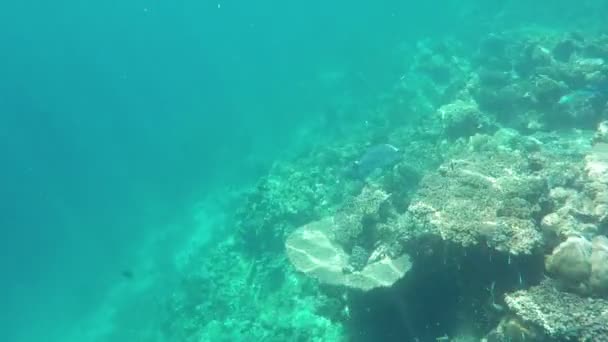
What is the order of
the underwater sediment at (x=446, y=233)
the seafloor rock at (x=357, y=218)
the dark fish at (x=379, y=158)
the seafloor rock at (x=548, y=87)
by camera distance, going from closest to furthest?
the underwater sediment at (x=446, y=233) → the seafloor rock at (x=357, y=218) → the dark fish at (x=379, y=158) → the seafloor rock at (x=548, y=87)

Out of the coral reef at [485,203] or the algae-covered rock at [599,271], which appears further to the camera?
the coral reef at [485,203]

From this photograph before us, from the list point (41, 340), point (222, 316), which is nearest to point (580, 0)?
point (222, 316)

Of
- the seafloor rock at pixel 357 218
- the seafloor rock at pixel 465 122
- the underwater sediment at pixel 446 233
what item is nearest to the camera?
the underwater sediment at pixel 446 233

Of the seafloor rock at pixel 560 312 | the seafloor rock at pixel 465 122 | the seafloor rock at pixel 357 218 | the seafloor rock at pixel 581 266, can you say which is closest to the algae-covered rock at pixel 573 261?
the seafloor rock at pixel 581 266

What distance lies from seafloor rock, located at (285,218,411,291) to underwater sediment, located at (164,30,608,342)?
34 millimetres

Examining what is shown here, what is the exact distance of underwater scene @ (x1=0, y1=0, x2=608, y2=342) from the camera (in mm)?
6672

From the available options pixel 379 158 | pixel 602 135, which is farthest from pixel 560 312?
pixel 379 158

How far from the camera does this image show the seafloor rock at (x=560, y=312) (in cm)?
512

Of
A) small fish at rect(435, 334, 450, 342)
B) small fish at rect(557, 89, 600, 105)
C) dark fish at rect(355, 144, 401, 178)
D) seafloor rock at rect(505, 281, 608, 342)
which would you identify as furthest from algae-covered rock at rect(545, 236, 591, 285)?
small fish at rect(557, 89, 600, 105)

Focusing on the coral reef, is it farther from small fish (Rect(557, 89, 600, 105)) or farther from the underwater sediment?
small fish (Rect(557, 89, 600, 105))

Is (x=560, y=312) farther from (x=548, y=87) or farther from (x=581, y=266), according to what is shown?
(x=548, y=87)

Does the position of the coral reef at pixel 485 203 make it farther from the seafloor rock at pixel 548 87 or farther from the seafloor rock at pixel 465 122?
the seafloor rock at pixel 548 87

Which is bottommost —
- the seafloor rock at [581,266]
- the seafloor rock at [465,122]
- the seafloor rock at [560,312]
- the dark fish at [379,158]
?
the seafloor rock at [560,312]

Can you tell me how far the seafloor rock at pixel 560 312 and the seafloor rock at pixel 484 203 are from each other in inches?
26.0
